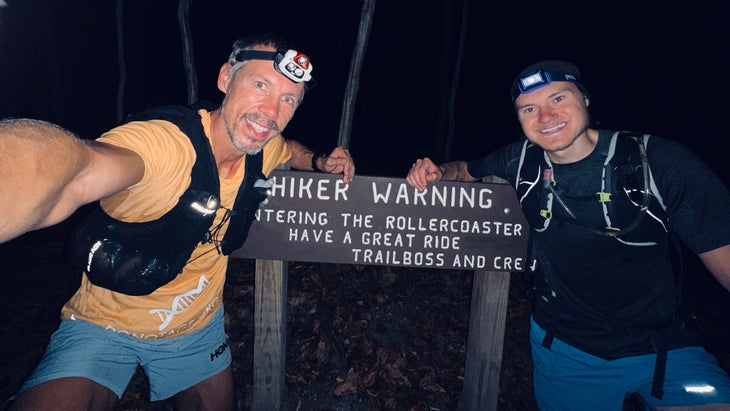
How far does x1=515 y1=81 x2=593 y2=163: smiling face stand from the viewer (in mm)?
2322

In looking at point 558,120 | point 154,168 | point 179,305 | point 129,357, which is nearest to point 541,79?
point 558,120

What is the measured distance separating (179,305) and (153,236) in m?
0.61

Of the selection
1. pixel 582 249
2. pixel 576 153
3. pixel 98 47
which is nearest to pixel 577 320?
pixel 582 249

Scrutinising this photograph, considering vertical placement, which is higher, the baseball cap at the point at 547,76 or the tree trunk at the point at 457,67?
the tree trunk at the point at 457,67

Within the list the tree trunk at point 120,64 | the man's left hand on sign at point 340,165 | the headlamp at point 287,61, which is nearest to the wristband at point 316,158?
the man's left hand on sign at point 340,165

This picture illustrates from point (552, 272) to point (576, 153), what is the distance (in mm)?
847

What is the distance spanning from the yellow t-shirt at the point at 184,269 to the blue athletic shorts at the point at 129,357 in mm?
70

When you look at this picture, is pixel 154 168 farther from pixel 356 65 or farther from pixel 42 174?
pixel 356 65

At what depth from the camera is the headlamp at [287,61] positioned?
242cm

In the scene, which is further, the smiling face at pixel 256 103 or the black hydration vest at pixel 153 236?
the smiling face at pixel 256 103

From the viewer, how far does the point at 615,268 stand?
231cm

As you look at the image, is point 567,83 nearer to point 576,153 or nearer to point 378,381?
point 576,153

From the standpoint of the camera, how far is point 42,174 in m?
1.17

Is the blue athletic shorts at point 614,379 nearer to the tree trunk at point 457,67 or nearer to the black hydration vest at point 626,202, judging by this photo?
the black hydration vest at point 626,202
